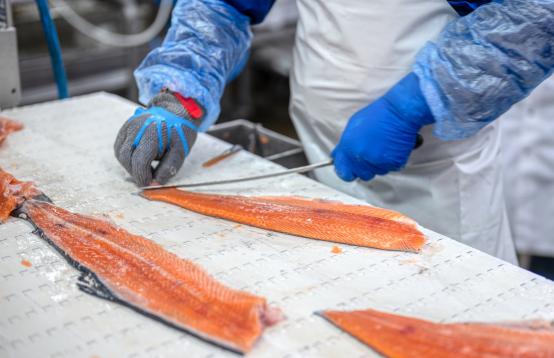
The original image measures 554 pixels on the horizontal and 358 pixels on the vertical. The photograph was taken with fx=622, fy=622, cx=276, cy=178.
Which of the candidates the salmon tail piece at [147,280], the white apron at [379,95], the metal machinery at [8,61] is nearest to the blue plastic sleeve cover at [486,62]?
the white apron at [379,95]

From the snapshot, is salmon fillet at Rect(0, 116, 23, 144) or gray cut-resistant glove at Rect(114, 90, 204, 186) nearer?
gray cut-resistant glove at Rect(114, 90, 204, 186)

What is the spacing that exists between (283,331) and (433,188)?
961mm

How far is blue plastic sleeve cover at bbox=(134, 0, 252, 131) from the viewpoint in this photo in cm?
182

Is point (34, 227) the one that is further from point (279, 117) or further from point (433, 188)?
point (279, 117)

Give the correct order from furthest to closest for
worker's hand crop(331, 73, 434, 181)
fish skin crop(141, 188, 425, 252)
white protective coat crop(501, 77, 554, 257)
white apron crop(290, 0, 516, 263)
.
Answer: white protective coat crop(501, 77, 554, 257), white apron crop(290, 0, 516, 263), worker's hand crop(331, 73, 434, 181), fish skin crop(141, 188, 425, 252)

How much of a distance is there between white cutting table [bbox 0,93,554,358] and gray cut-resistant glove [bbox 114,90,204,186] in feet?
0.23

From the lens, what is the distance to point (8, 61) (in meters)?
2.02

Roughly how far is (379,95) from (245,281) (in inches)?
32.2

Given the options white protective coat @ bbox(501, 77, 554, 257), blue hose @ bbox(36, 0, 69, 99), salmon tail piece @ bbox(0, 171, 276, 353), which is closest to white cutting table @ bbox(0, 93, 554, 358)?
salmon tail piece @ bbox(0, 171, 276, 353)

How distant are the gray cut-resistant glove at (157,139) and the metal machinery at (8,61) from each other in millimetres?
563

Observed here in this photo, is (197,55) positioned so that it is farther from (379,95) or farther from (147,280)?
(147,280)

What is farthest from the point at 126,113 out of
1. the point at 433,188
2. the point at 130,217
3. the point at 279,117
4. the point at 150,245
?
the point at 279,117

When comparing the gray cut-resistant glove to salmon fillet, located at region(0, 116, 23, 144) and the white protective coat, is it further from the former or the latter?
the white protective coat

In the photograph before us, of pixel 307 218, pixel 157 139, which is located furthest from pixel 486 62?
pixel 157 139
